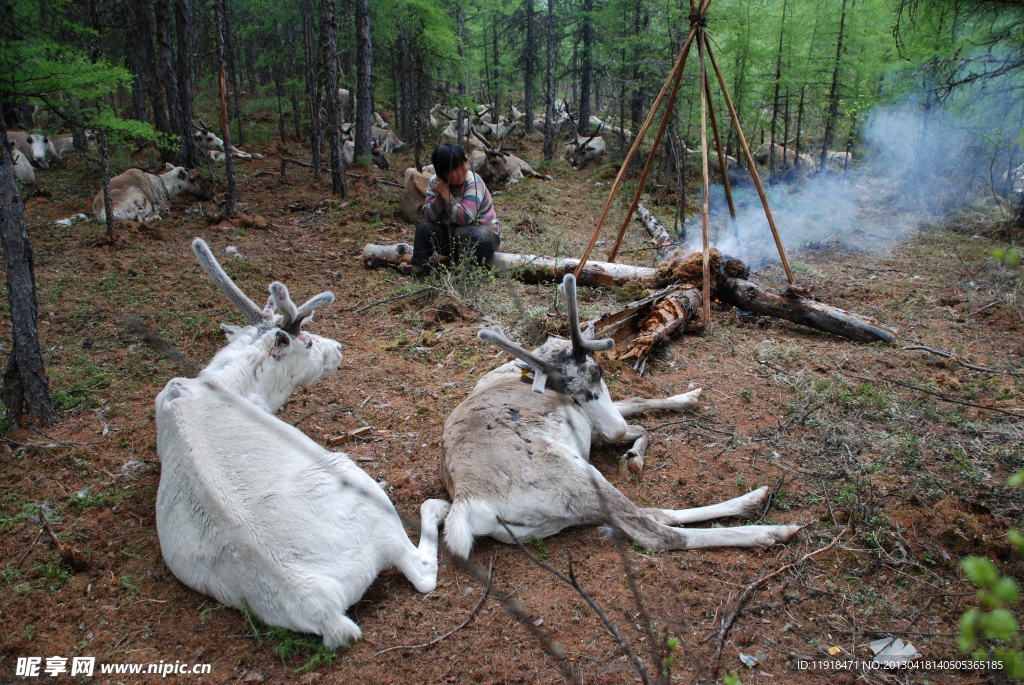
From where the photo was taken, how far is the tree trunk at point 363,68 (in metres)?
12.9

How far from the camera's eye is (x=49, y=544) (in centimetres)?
306

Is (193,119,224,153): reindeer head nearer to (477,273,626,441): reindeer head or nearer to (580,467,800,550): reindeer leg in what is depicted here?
(477,273,626,441): reindeer head

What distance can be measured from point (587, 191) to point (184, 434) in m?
13.8

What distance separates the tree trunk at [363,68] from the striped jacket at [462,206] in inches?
307

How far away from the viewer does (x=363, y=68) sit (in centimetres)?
1327

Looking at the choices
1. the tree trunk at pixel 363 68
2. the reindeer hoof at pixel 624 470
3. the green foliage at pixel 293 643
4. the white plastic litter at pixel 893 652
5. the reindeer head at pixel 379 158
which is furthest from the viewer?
the reindeer head at pixel 379 158

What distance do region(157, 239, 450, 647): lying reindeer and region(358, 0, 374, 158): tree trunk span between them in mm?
12010

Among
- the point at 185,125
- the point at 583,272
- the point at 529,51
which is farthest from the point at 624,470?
the point at 529,51

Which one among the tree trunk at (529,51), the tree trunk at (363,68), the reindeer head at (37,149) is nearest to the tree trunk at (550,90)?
the tree trunk at (529,51)

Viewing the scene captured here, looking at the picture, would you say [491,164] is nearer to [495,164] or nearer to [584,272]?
[495,164]

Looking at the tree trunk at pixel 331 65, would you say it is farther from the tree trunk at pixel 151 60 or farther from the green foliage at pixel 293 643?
the green foliage at pixel 293 643

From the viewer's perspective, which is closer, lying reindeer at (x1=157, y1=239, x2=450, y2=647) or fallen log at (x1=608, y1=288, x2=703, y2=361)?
lying reindeer at (x1=157, y1=239, x2=450, y2=647)

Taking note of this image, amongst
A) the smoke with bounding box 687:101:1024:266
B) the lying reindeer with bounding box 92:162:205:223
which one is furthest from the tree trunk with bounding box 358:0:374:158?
the smoke with bounding box 687:101:1024:266

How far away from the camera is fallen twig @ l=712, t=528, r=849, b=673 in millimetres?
2326
